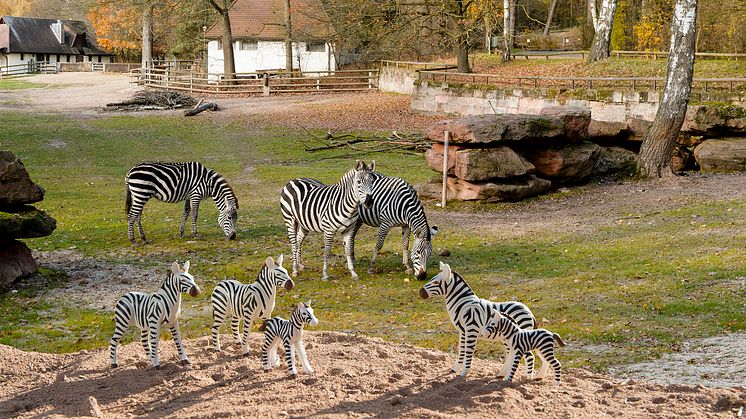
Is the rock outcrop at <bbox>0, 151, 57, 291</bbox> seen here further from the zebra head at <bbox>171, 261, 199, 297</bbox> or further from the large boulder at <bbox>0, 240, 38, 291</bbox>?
the zebra head at <bbox>171, 261, 199, 297</bbox>

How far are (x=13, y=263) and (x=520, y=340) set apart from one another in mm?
10756

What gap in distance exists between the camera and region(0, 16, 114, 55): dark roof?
343 ft

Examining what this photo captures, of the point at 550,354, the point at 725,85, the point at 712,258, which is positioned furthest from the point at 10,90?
the point at 550,354

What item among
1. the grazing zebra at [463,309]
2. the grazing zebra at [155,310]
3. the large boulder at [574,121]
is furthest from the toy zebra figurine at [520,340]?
the large boulder at [574,121]

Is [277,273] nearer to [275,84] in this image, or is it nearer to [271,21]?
[275,84]

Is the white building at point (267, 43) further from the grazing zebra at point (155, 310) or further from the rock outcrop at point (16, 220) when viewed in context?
the grazing zebra at point (155, 310)

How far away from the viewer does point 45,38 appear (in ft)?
354

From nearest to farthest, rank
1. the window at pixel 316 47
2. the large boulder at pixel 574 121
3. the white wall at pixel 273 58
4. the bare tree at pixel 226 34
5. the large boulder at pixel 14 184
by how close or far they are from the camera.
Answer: the large boulder at pixel 14 184 < the large boulder at pixel 574 121 < the bare tree at pixel 226 34 < the window at pixel 316 47 < the white wall at pixel 273 58

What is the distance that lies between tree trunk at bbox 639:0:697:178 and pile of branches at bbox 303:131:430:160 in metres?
10.8

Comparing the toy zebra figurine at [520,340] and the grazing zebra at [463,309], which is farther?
the grazing zebra at [463,309]

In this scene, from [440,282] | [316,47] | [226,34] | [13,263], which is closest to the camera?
[440,282]

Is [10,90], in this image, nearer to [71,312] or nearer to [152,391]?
[71,312]

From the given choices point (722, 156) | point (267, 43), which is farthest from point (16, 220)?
point (267, 43)

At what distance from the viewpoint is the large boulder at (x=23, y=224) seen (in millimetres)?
15880
